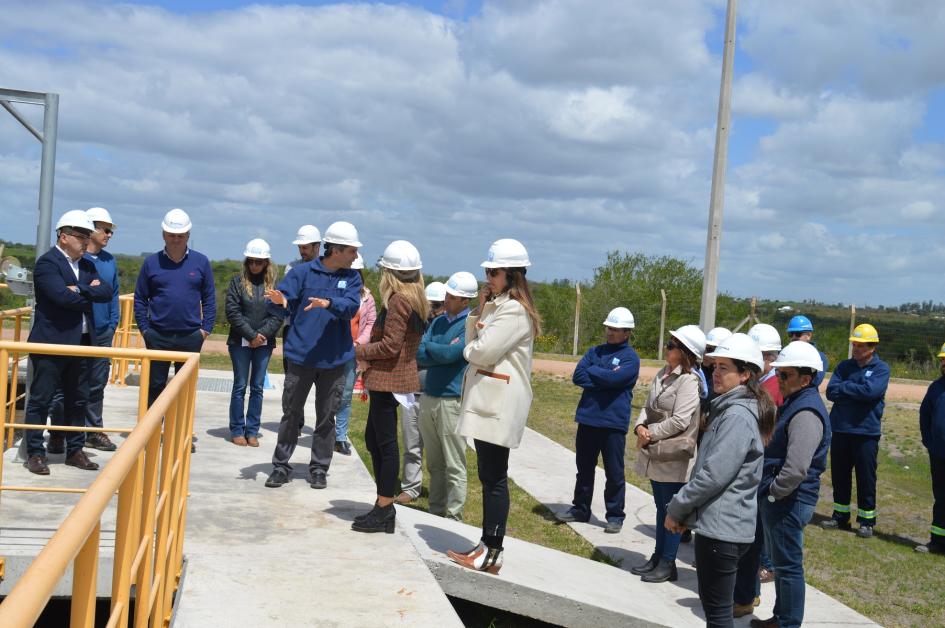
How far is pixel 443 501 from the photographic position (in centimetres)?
703

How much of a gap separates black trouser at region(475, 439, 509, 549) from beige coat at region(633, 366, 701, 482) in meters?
1.46

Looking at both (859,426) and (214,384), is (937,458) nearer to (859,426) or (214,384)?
(859,426)

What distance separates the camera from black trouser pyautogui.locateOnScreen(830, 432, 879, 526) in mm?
8461

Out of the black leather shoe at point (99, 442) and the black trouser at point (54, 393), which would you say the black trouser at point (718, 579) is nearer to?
the black trouser at point (54, 393)

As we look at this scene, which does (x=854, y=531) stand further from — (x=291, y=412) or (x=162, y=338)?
(x=162, y=338)

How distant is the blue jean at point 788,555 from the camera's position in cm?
531

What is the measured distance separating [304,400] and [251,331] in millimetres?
1759

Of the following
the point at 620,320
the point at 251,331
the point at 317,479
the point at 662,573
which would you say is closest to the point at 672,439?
the point at 662,573

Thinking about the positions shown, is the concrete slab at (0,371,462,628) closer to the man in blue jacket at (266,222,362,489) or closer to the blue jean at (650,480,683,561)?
the man in blue jacket at (266,222,362,489)

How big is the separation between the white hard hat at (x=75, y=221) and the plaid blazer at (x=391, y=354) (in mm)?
2310

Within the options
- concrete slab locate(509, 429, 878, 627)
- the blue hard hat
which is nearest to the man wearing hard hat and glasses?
concrete slab locate(509, 429, 878, 627)

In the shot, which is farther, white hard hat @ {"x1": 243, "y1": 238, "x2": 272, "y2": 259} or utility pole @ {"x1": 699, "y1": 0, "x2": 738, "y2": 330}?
utility pole @ {"x1": 699, "y1": 0, "x2": 738, "y2": 330}

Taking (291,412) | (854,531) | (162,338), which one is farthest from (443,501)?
(854,531)

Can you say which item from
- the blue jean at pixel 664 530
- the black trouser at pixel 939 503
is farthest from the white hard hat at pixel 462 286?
the black trouser at pixel 939 503
